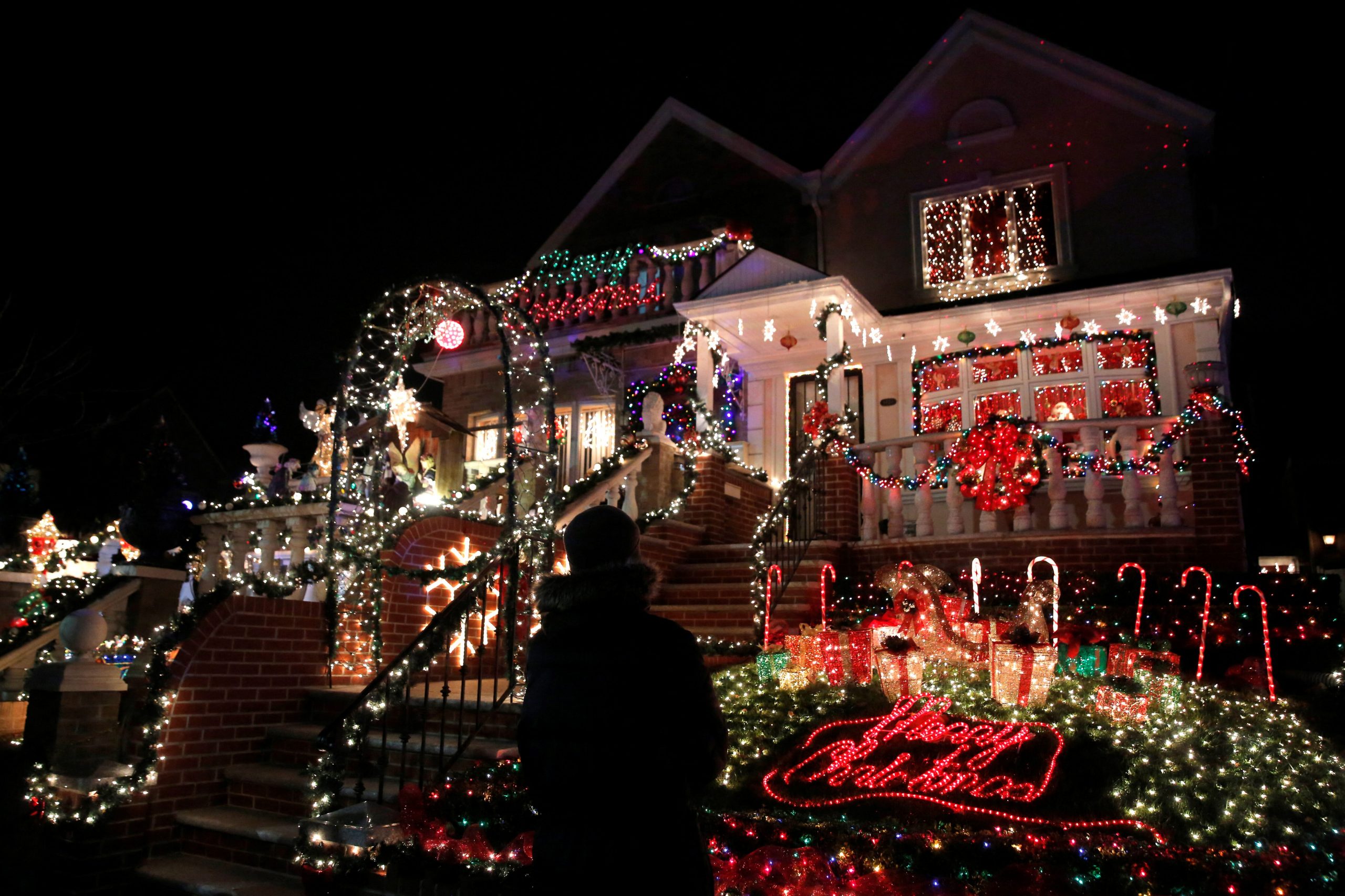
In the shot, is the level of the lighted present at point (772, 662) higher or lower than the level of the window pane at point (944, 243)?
lower

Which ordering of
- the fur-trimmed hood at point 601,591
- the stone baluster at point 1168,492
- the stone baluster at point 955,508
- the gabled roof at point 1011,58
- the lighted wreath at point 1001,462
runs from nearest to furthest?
the fur-trimmed hood at point 601,591 → the stone baluster at point 1168,492 → the lighted wreath at point 1001,462 → the stone baluster at point 955,508 → the gabled roof at point 1011,58

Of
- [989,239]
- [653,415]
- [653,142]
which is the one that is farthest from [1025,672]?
[653,142]

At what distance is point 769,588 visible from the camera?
7.63 meters

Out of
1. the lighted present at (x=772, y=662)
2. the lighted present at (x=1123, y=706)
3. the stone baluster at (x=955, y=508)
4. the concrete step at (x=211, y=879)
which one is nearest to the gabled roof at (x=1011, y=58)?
the stone baluster at (x=955, y=508)

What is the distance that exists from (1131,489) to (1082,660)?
3.12 meters

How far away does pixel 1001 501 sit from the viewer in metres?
9.04

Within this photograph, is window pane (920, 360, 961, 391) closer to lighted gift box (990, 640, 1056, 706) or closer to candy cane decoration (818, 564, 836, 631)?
candy cane decoration (818, 564, 836, 631)

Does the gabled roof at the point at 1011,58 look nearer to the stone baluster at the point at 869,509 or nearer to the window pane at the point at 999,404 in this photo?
the window pane at the point at 999,404

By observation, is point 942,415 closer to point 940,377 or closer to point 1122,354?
point 940,377

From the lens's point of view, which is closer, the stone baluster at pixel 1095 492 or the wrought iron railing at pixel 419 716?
the wrought iron railing at pixel 419 716

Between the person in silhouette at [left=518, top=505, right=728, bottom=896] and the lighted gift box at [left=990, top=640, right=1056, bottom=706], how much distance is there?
12.5 feet

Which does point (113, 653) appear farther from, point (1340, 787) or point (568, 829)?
point (1340, 787)

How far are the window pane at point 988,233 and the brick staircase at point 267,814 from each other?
1034 cm

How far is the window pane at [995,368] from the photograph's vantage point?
41.8 feet
